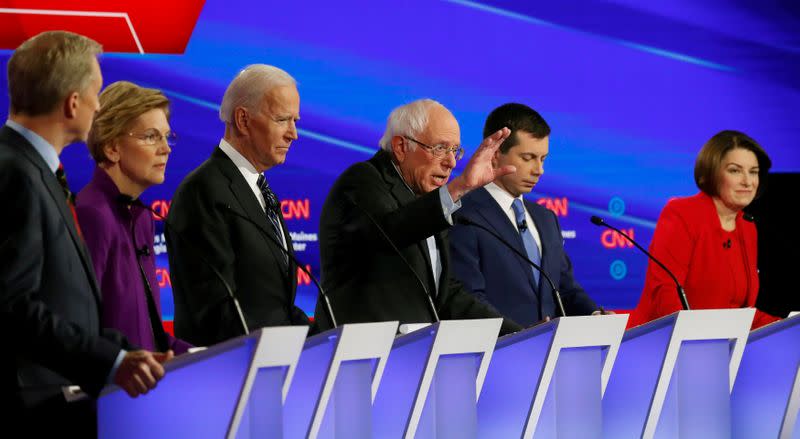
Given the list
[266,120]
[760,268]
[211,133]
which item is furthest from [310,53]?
[760,268]

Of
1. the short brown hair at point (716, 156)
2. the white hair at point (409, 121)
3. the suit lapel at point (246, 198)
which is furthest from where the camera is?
the short brown hair at point (716, 156)

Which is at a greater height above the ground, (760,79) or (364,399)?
(760,79)

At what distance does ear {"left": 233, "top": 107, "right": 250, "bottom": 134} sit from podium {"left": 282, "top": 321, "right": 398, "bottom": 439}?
1.15 m

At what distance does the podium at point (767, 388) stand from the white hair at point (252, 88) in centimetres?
169

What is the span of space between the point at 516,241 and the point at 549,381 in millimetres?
1458

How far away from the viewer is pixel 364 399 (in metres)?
2.99

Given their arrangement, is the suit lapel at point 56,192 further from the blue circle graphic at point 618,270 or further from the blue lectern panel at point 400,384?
the blue circle graphic at point 618,270

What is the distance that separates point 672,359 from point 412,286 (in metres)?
0.96

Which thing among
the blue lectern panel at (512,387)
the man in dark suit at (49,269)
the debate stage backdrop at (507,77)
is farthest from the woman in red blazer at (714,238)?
the man in dark suit at (49,269)

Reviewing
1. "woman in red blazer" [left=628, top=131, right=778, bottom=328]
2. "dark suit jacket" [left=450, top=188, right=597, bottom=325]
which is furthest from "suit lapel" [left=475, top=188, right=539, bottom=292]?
"woman in red blazer" [left=628, top=131, right=778, bottom=328]

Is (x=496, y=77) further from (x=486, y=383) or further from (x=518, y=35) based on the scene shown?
(x=486, y=383)

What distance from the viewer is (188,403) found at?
8.16 ft

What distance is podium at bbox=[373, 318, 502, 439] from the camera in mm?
3141

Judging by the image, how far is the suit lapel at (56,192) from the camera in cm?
256
